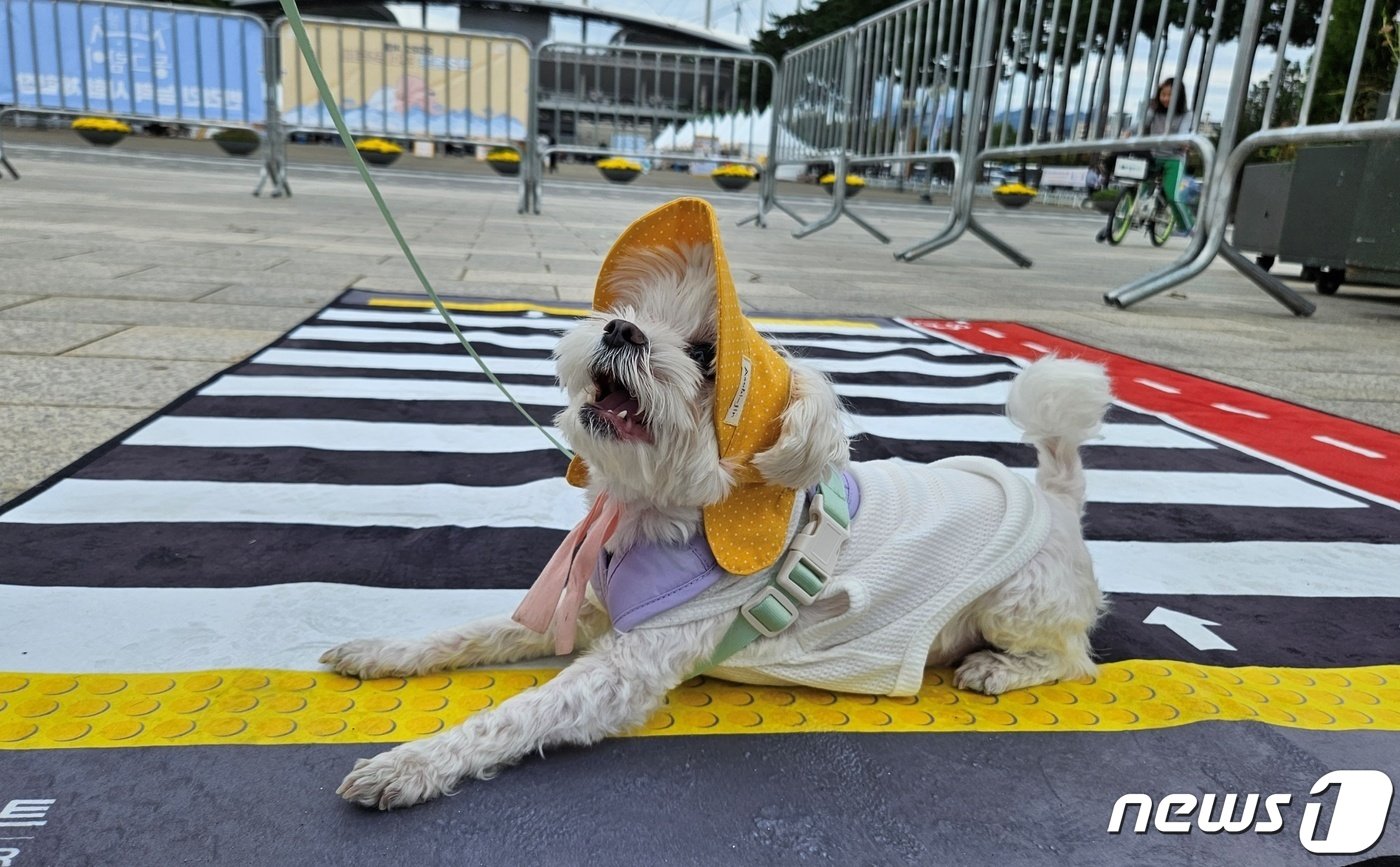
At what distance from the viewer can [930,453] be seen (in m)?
3.16

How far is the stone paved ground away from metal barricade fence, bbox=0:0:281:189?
107cm

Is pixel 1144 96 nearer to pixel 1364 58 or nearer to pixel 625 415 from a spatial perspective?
pixel 1364 58

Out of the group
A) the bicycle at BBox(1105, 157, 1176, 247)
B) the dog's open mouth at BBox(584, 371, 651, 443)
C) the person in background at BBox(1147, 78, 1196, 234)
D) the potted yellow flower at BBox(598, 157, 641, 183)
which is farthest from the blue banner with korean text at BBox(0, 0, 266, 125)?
the dog's open mouth at BBox(584, 371, 651, 443)

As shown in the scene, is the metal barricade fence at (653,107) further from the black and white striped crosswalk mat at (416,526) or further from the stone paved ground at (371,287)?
the black and white striped crosswalk mat at (416,526)

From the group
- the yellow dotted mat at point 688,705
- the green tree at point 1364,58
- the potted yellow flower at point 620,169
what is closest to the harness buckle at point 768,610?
the yellow dotted mat at point 688,705

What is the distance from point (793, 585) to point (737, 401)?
36 centimetres

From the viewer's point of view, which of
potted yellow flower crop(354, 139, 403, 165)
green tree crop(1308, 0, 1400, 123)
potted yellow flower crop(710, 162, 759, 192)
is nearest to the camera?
green tree crop(1308, 0, 1400, 123)

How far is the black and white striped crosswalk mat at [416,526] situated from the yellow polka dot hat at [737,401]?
66 centimetres

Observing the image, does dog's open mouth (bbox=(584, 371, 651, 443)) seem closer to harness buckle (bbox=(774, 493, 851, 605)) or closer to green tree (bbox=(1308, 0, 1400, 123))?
harness buckle (bbox=(774, 493, 851, 605))

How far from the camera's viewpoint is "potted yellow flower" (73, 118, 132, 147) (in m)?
17.9

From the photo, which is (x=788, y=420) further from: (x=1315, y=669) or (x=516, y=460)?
(x=516, y=460)

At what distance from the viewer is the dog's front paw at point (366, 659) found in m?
1.69

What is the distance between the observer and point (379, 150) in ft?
67.0

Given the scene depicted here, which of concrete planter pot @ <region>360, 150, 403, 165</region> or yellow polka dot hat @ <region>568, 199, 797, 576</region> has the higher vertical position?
concrete planter pot @ <region>360, 150, 403, 165</region>
